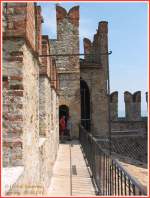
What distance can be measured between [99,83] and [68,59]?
96.5 inches

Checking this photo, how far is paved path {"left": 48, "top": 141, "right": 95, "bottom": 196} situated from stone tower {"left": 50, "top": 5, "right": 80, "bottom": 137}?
9.03 metres

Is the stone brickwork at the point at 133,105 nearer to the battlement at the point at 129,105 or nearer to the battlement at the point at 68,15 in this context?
the battlement at the point at 129,105

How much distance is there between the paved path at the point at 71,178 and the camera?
27.3 feet

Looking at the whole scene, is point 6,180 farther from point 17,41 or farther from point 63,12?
point 63,12

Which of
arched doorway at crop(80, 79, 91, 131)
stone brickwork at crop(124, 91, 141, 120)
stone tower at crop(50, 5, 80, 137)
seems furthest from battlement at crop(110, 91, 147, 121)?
stone tower at crop(50, 5, 80, 137)

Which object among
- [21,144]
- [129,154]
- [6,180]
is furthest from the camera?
[129,154]

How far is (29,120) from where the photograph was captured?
6.22m

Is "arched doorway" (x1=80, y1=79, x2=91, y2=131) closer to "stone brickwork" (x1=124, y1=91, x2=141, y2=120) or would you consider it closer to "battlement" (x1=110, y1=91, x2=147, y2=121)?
"battlement" (x1=110, y1=91, x2=147, y2=121)

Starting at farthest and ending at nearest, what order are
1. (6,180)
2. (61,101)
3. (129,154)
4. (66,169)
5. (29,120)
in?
Answer: (129,154), (61,101), (66,169), (29,120), (6,180)

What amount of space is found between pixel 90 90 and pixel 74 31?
368cm

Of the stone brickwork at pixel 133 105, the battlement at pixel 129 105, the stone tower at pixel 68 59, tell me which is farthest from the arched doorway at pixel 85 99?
the stone brickwork at pixel 133 105

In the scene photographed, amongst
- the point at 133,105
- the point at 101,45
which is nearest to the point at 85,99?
the point at 133,105

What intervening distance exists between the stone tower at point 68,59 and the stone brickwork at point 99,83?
120 cm

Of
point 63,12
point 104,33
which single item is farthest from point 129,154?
point 63,12
